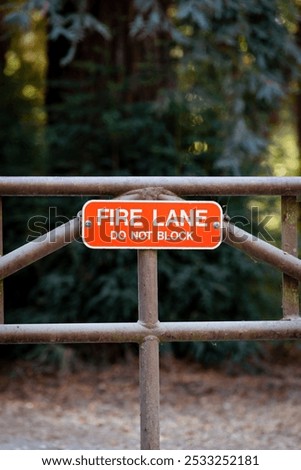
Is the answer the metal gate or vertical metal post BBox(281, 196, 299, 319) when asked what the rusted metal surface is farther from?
vertical metal post BBox(281, 196, 299, 319)

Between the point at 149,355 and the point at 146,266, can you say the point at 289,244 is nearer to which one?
the point at 146,266

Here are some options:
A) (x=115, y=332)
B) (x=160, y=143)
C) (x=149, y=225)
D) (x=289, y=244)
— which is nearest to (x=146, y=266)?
(x=149, y=225)


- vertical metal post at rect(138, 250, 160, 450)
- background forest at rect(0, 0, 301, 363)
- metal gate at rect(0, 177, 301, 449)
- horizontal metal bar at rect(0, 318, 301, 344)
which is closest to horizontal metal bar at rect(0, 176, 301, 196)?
metal gate at rect(0, 177, 301, 449)

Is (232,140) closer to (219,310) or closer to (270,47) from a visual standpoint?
(270,47)

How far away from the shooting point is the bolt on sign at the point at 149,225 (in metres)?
3.52

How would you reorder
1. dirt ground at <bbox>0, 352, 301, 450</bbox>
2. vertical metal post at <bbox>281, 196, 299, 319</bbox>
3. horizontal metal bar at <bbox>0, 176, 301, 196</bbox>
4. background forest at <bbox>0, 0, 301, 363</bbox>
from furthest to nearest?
1. background forest at <bbox>0, 0, 301, 363</bbox>
2. dirt ground at <bbox>0, 352, 301, 450</bbox>
3. vertical metal post at <bbox>281, 196, 299, 319</bbox>
4. horizontal metal bar at <bbox>0, 176, 301, 196</bbox>

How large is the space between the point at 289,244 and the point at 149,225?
0.73 meters

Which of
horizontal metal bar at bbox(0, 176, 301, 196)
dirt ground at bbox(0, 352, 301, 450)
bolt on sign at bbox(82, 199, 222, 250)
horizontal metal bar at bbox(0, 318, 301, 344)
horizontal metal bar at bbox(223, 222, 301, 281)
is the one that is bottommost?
dirt ground at bbox(0, 352, 301, 450)

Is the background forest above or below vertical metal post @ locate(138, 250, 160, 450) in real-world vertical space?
above

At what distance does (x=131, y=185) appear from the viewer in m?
3.54

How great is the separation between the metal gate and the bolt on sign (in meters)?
0.05

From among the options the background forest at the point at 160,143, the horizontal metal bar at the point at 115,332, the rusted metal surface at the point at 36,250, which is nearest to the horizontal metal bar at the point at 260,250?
the horizontal metal bar at the point at 115,332

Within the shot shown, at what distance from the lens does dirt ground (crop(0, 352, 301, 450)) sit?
536 centimetres
